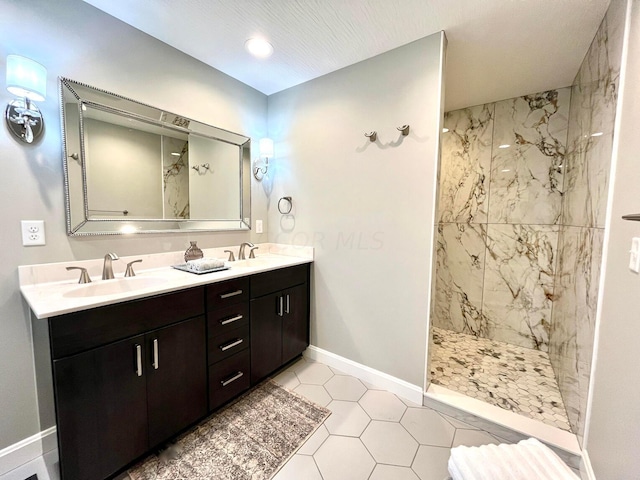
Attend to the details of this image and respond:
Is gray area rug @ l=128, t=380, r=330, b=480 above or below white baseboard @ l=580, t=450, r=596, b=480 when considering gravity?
below

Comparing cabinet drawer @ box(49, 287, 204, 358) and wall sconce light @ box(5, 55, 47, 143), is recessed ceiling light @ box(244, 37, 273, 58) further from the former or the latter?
cabinet drawer @ box(49, 287, 204, 358)

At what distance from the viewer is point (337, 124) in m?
2.13

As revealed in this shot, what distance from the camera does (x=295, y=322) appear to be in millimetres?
2232

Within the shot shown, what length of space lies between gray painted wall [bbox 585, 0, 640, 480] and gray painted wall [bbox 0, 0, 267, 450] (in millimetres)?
2470

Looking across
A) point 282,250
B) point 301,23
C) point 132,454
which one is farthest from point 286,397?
point 301,23

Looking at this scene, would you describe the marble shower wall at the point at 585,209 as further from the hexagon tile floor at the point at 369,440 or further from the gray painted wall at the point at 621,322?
the hexagon tile floor at the point at 369,440

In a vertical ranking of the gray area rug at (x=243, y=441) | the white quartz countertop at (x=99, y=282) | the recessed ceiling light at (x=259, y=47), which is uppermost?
the recessed ceiling light at (x=259, y=47)

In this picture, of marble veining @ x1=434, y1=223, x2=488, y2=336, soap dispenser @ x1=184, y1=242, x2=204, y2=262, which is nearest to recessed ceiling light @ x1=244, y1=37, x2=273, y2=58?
soap dispenser @ x1=184, y1=242, x2=204, y2=262

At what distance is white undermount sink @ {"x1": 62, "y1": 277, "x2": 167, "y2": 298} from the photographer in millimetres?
1374

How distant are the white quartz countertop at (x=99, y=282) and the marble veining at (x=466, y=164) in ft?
6.78

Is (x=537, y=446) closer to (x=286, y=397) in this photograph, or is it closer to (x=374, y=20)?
(x=286, y=397)

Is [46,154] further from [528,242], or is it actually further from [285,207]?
[528,242]

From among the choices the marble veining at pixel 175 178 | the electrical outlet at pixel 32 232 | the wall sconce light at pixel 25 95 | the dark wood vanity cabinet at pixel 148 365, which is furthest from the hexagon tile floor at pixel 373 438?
the wall sconce light at pixel 25 95

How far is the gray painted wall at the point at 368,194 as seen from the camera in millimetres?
1769
